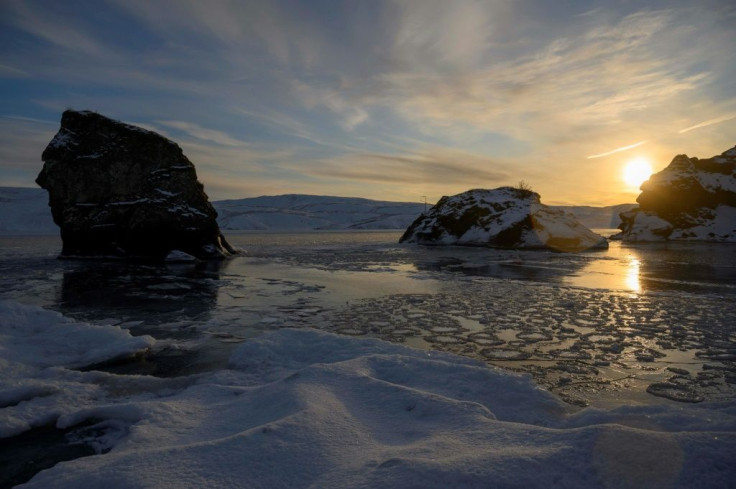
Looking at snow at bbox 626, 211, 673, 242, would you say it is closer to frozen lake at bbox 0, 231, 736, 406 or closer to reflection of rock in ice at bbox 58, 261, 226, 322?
frozen lake at bbox 0, 231, 736, 406

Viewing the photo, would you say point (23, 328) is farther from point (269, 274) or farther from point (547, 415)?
point (269, 274)

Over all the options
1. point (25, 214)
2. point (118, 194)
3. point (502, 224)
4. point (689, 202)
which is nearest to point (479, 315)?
point (118, 194)

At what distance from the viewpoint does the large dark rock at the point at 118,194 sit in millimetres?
24000

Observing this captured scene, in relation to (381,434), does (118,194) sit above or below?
above

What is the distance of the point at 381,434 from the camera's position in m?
3.22

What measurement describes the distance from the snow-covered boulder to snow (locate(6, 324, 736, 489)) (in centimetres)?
3226

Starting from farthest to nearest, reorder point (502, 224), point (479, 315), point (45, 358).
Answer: point (502, 224) → point (479, 315) → point (45, 358)

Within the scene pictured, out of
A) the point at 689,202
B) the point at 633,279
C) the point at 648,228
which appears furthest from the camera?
the point at 648,228

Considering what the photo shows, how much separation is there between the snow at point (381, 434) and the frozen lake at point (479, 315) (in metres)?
0.73

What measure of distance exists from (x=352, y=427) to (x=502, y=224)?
36151 mm

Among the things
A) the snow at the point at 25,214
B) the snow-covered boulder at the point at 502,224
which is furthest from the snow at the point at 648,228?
the snow at the point at 25,214

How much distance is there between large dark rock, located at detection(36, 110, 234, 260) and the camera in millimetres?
24000

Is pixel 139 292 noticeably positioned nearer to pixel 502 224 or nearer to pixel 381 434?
pixel 381 434

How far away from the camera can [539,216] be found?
118 feet
